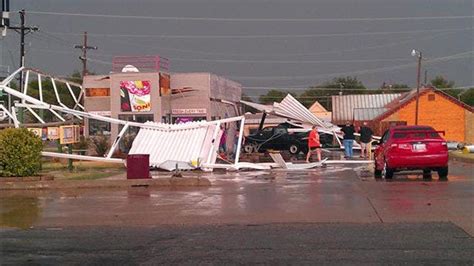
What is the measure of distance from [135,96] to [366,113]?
149 feet

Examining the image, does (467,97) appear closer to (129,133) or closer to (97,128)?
(97,128)

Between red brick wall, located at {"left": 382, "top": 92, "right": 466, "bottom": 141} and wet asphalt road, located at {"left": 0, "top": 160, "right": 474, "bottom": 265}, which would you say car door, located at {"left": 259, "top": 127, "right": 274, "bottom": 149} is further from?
red brick wall, located at {"left": 382, "top": 92, "right": 466, "bottom": 141}

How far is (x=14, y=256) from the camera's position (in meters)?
8.43

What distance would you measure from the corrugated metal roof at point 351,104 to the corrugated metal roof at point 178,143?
5419 centimetres

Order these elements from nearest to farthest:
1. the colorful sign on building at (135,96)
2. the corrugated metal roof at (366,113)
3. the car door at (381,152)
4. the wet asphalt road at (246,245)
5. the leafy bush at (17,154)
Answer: the wet asphalt road at (246,245) → the leafy bush at (17,154) → the car door at (381,152) → the colorful sign on building at (135,96) → the corrugated metal roof at (366,113)

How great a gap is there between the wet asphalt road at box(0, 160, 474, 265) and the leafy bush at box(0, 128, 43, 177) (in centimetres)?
160

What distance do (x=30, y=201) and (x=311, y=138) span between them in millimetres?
14370

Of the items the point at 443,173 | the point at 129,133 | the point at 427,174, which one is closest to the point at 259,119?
the point at 129,133

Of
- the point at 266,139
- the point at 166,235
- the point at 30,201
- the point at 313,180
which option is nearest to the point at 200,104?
the point at 266,139

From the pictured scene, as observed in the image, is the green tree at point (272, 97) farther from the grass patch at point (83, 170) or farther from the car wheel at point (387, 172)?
the car wheel at point (387, 172)

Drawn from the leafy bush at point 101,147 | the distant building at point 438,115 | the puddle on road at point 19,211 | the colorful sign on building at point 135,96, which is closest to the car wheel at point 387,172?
the puddle on road at point 19,211

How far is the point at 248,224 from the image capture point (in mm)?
10789

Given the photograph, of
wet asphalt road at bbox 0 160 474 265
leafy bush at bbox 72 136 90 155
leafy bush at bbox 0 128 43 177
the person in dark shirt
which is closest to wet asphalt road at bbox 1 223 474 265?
wet asphalt road at bbox 0 160 474 265

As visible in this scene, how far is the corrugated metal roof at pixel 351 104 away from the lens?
3110 inches
